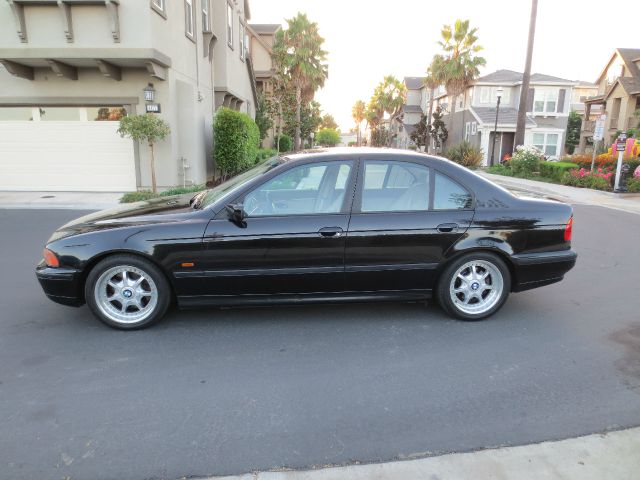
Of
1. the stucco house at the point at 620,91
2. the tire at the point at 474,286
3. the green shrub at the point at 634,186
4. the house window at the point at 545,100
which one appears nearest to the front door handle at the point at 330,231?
the tire at the point at 474,286

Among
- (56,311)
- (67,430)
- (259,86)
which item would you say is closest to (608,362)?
(67,430)

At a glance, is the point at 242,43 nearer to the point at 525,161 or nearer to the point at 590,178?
the point at 525,161

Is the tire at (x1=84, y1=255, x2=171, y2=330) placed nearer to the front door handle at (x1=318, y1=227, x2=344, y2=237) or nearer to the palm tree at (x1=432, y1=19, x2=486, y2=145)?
the front door handle at (x1=318, y1=227, x2=344, y2=237)

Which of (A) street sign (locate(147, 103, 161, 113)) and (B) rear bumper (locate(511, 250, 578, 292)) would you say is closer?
(B) rear bumper (locate(511, 250, 578, 292))

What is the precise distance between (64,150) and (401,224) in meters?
13.0

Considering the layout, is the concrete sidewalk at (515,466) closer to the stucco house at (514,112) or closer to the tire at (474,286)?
the tire at (474,286)

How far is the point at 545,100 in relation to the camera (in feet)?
120

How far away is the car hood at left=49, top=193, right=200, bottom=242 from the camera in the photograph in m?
4.29

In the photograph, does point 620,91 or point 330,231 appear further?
point 620,91

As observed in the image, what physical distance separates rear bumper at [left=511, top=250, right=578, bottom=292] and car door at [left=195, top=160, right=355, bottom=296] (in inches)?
67.6

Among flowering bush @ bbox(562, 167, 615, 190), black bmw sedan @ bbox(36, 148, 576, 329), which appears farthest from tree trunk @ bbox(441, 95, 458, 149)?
black bmw sedan @ bbox(36, 148, 576, 329)

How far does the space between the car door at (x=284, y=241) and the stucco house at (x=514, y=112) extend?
32566 millimetres

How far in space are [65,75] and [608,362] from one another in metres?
13.9

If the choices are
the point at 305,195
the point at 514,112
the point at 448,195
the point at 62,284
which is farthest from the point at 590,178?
the point at 514,112
